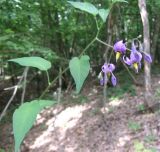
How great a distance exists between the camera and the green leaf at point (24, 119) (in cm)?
61

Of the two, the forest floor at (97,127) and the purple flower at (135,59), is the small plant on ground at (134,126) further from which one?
the purple flower at (135,59)

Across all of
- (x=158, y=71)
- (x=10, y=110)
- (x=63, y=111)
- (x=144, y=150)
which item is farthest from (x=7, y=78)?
(x=144, y=150)

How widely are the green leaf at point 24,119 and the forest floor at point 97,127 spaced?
462 centimetres

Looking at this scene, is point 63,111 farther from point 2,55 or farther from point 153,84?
point 2,55

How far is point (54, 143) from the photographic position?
21.5ft

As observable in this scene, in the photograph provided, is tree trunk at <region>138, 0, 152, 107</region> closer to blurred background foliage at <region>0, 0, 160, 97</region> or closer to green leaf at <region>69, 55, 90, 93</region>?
blurred background foliage at <region>0, 0, 160, 97</region>

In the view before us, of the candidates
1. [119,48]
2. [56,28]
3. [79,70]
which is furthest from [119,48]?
[56,28]

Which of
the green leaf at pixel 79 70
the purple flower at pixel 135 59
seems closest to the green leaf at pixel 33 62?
the green leaf at pixel 79 70

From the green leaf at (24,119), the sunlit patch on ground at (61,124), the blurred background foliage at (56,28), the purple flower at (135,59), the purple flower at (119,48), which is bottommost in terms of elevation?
the sunlit patch on ground at (61,124)

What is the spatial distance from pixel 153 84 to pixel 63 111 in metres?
2.20

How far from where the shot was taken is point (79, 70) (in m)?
0.68

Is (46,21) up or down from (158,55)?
up

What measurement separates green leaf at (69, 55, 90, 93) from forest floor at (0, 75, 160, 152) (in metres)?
4.56

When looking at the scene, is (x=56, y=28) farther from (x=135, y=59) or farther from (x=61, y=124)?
(x=135, y=59)
